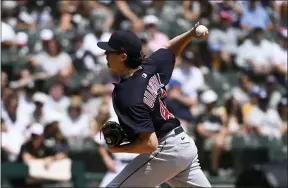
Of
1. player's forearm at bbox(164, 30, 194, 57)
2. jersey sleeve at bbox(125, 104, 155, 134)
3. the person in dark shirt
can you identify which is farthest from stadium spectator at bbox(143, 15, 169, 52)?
jersey sleeve at bbox(125, 104, 155, 134)

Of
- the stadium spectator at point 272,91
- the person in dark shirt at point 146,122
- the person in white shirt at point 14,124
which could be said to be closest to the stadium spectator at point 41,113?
the person in white shirt at point 14,124

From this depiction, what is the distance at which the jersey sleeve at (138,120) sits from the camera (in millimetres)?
4816

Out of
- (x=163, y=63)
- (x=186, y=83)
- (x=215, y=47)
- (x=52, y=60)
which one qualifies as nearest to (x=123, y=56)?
(x=163, y=63)

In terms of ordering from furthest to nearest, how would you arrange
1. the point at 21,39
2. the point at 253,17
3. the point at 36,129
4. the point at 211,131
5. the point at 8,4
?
the point at 253,17, the point at 8,4, the point at 21,39, the point at 211,131, the point at 36,129

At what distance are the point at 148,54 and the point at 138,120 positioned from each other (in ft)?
15.7

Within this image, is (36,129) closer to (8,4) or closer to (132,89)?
(8,4)

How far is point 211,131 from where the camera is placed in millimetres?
10273

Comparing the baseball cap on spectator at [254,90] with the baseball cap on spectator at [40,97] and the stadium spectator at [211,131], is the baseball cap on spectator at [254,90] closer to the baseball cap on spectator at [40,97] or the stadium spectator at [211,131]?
the stadium spectator at [211,131]

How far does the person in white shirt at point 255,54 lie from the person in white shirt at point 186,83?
117 cm

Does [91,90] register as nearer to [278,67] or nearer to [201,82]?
[201,82]

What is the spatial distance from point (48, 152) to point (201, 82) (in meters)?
3.39

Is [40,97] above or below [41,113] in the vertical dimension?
above

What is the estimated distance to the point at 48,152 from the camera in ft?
29.6

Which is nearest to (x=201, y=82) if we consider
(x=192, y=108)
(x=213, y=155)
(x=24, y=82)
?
(x=192, y=108)
